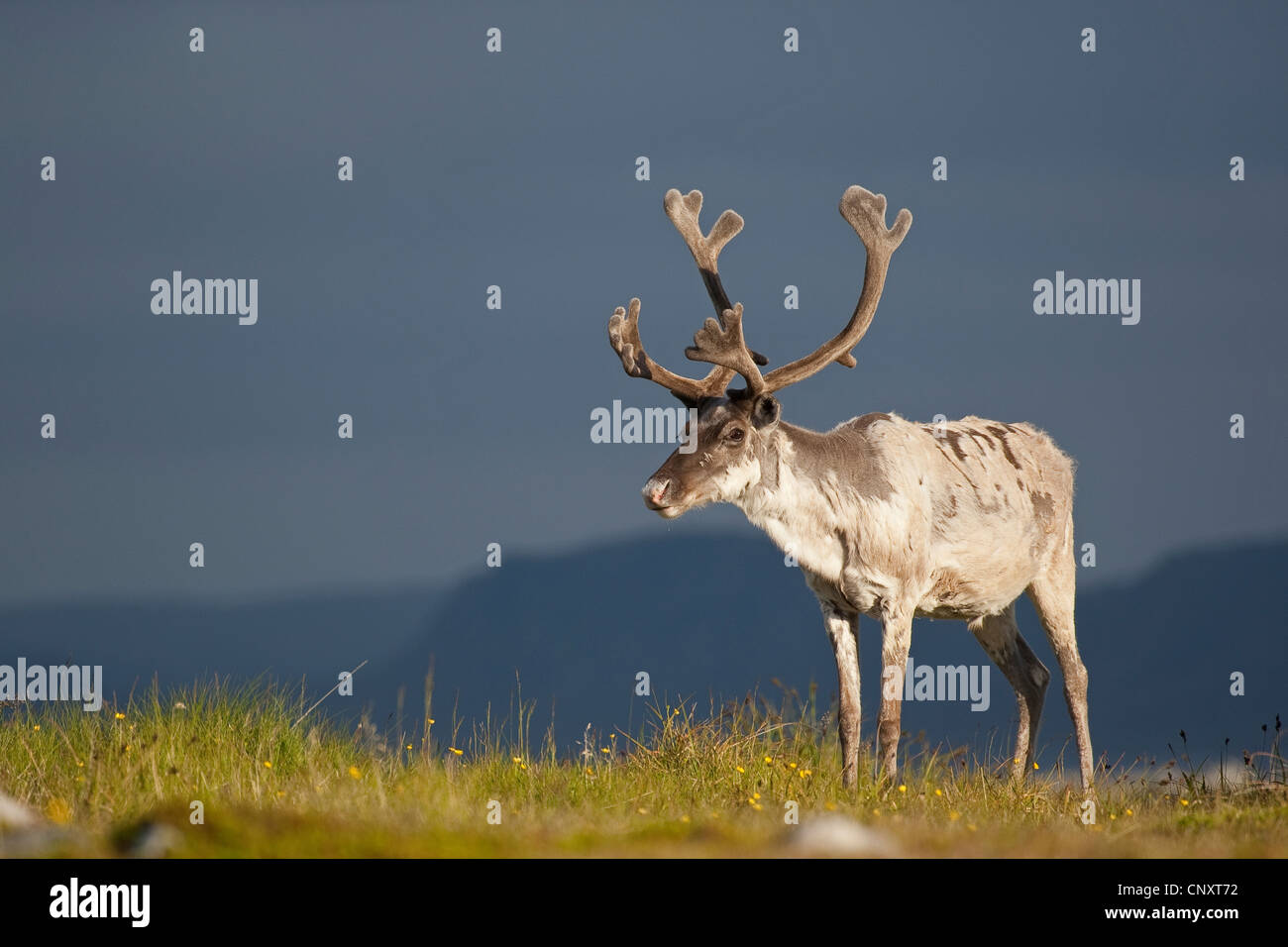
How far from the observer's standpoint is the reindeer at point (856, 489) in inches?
436

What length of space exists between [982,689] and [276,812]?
7.11m

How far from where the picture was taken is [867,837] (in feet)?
22.6

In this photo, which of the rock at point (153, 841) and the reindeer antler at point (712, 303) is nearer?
the rock at point (153, 841)

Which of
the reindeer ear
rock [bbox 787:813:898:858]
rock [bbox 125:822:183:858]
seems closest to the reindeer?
the reindeer ear

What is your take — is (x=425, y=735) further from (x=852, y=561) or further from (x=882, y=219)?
(x=882, y=219)

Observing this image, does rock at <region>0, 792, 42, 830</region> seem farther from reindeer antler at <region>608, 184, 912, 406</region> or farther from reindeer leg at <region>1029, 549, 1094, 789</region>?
reindeer leg at <region>1029, 549, 1094, 789</region>

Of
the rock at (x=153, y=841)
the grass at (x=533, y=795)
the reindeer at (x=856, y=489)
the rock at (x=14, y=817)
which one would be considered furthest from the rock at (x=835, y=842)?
the reindeer at (x=856, y=489)

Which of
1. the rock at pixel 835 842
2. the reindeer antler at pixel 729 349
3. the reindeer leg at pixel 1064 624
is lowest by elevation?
the rock at pixel 835 842

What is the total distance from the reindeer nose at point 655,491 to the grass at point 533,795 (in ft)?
5.36

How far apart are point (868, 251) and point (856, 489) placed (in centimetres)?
213

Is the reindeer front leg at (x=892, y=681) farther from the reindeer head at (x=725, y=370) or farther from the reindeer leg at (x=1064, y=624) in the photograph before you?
the reindeer leg at (x=1064, y=624)
